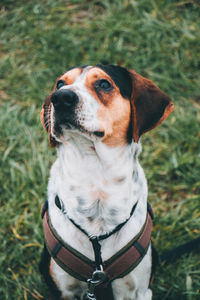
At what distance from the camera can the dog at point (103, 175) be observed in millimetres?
2133

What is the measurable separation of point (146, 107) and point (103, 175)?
537 mm

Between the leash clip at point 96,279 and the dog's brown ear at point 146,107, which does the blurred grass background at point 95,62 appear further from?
the dog's brown ear at point 146,107

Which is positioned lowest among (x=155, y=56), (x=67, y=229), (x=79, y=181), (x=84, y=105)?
(x=155, y=56)

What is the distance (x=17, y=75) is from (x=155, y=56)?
1995 millimetres

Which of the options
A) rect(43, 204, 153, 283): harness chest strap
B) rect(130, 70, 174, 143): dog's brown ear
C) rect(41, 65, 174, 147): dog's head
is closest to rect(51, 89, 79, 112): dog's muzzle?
rect(41, 65, 174, 147): dog's head

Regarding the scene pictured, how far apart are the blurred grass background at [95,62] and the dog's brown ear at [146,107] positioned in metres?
1.46

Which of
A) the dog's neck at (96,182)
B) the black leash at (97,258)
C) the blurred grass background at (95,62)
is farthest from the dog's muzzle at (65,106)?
the blurred grass background at (95,62)

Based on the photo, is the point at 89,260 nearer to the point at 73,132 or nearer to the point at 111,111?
the point at 73,132

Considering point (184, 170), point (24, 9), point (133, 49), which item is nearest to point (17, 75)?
point (24, 9)

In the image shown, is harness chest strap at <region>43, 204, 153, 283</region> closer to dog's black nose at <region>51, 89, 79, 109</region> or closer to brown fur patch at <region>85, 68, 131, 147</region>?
brown fur patch at <region>85, 68, 131, 147</region>

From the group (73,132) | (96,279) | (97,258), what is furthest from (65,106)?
(96,279)

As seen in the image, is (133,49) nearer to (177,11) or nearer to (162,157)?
(177,11)

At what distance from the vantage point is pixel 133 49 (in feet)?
15.8

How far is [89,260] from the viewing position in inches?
87.7
